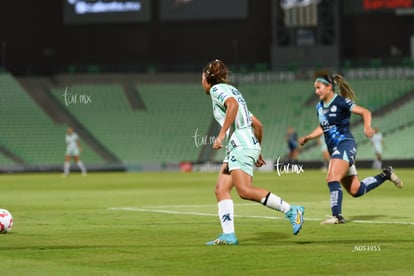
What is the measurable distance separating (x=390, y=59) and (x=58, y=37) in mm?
20217

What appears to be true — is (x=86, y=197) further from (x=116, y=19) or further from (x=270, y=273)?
(x=116, y=19)

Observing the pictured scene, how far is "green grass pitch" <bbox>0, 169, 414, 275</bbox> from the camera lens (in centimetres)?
1109

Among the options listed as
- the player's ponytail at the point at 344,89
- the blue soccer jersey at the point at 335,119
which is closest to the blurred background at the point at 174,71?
the blue soccer jersey at the point at 335,119

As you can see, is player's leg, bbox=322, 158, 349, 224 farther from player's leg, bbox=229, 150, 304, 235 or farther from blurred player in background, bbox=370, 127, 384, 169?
blurred player in background, bbox=370, 127, 384, 169

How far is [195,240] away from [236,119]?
1.90 m

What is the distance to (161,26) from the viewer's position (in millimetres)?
61562

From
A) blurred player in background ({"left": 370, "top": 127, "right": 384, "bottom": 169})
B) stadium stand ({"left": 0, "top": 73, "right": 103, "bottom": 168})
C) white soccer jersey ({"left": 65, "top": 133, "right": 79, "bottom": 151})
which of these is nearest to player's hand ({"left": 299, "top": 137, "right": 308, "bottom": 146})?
white soccer jersey ({"left": 65, "top": 133, "right": 79, "bottom": 151})

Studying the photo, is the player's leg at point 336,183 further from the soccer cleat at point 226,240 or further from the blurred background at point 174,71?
the blurred background at point 174,71

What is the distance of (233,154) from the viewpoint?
1369cm

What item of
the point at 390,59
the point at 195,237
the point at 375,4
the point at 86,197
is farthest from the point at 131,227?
the point at 390,59

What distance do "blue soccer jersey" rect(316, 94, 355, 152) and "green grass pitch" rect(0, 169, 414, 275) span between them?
148 cm

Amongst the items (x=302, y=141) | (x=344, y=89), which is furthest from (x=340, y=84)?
(x=302, y=141)

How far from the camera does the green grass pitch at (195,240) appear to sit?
11.1m

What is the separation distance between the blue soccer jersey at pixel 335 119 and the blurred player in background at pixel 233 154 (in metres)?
3.60
